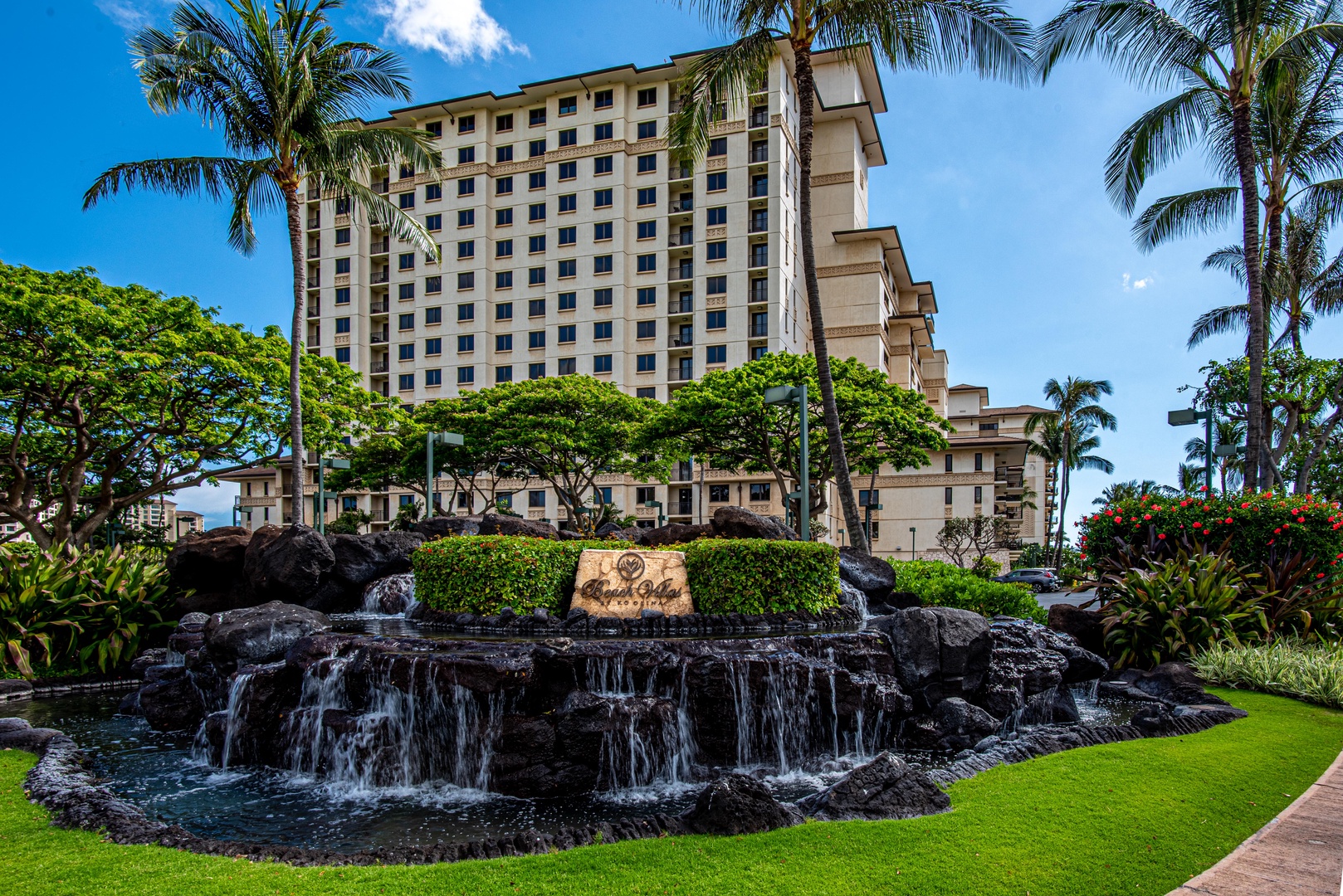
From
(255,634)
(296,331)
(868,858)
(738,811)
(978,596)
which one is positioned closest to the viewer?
(868,858)

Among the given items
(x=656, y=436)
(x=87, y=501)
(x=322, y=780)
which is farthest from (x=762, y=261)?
(x=322, y=780)

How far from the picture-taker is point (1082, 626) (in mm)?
14164

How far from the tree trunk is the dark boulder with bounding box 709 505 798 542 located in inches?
409

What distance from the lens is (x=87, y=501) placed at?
1129 inches

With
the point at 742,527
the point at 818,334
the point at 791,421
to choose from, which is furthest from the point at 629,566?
the point at 791,421

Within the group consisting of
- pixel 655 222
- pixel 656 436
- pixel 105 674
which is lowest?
pixel 105 674

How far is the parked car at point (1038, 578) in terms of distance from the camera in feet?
136

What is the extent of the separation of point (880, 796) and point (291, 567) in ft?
48.8

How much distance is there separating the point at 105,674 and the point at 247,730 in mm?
7279

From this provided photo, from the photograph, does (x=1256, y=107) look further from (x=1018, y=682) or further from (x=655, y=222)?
(x=655, y=222)

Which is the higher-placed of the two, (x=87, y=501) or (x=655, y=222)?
(x=655, y=222)

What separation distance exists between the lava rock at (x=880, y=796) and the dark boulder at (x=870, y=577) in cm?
976

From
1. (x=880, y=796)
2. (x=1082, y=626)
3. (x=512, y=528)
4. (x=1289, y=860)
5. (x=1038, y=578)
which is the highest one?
(x=512, y=528)

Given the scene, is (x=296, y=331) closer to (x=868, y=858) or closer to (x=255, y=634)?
(x=255, y=634)
